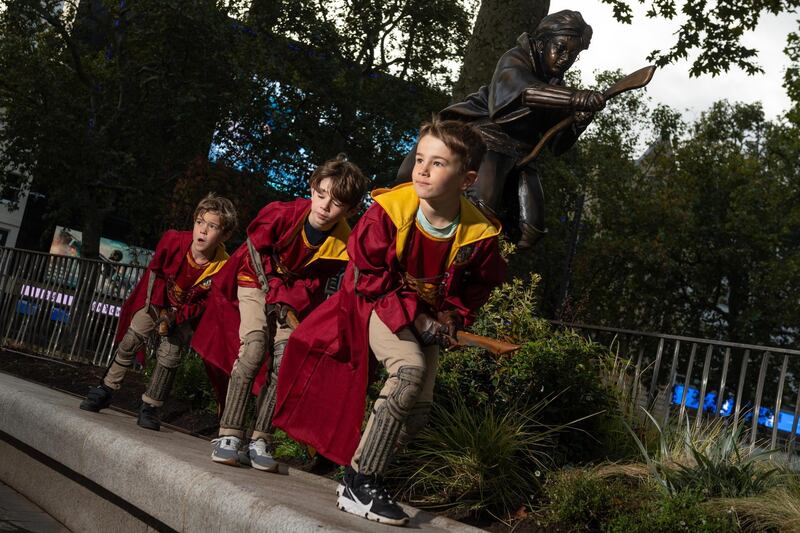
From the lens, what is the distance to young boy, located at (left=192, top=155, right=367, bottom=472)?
4.71 meters

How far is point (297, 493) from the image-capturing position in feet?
12.7

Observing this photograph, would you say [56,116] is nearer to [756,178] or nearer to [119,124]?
[119,124]

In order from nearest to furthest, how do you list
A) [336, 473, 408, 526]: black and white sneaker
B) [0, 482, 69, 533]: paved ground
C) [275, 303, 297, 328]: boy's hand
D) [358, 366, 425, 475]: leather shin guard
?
[336, 473, 408, 526]: black and white sneaker < [358, 366, 425, 475]: leather shin guard < [0, 482, 69, 533]: paved ground < [275, 303, 297, 328]: boy's hand

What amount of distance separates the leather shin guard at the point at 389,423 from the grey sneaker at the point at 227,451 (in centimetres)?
88

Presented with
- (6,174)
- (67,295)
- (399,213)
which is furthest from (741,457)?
(6,174)

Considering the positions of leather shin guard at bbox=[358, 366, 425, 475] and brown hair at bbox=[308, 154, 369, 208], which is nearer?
leather shin guard at bbox=[358, 366, 425, 475]

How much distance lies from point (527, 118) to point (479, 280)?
112 inches

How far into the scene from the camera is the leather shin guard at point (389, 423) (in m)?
3.76

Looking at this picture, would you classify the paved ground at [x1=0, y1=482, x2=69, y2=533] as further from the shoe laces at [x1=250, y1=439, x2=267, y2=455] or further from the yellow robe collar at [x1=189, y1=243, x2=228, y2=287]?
the yellow robe collar at [x1=189, y1=243, x2=228, y2=287]

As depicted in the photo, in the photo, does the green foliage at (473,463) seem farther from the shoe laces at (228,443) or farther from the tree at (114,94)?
the tree at (114,94)

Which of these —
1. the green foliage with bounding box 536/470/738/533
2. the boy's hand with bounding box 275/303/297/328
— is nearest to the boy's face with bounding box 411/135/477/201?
the boy's hand with bounding box 275/303/297/328

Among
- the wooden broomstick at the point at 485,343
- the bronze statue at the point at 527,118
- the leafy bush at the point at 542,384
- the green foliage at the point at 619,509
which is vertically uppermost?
the bronze statue at the point at 527,118

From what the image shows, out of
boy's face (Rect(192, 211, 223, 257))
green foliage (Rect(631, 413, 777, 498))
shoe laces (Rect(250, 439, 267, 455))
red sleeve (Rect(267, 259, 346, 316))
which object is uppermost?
boy's face (Rect(192, 211, 223, 257))

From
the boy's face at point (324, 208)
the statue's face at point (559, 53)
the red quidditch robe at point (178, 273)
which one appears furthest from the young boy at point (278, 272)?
the statue's face at point (559, 53)
